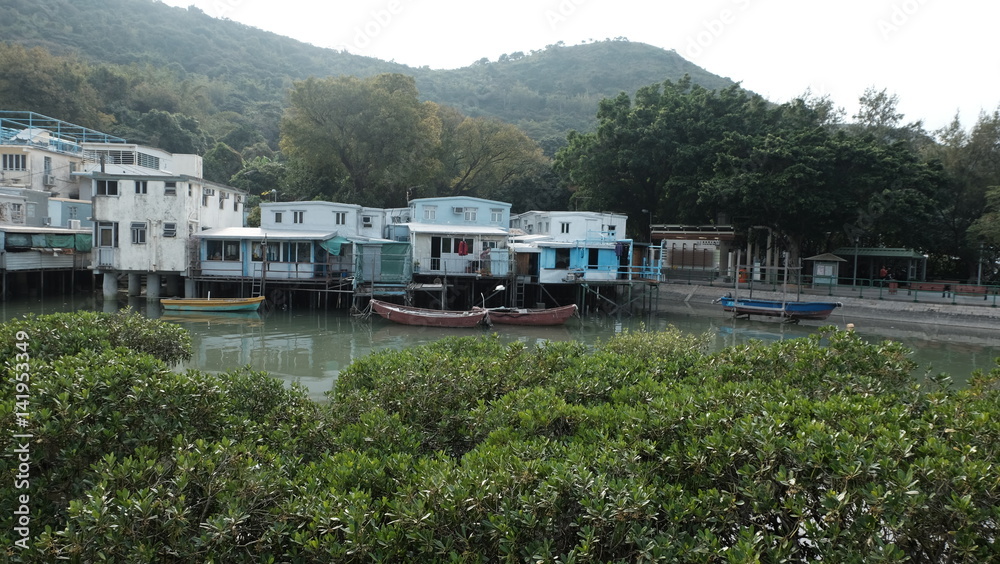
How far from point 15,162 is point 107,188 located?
40.2 ft

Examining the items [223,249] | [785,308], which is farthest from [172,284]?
[785,308]

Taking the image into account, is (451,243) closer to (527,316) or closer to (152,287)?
(527,316)

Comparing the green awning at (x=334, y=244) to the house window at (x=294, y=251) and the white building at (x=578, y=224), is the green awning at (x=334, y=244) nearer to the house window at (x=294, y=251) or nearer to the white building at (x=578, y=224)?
the house window at (x=294, y=251)

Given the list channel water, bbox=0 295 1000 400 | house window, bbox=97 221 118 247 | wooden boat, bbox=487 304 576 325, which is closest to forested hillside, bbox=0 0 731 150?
house window, bbox=97 221 118 247

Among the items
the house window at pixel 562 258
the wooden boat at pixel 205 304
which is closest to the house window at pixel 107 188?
the wooden boat at pixel 205 304

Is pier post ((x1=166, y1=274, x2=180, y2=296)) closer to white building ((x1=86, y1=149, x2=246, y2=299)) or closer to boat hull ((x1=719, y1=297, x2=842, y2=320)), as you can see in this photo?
white building ((x1=86, y1=149, x2=246, y2=299))

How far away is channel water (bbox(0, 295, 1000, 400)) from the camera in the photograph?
799 inches

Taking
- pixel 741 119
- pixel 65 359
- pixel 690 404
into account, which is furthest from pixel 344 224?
pixel 690 404

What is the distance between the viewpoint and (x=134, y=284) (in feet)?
110

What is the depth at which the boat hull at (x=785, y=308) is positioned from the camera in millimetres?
29828

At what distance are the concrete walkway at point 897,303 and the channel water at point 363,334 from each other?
551 mm

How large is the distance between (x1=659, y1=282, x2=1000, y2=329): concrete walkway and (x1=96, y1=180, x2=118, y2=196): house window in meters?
31.7

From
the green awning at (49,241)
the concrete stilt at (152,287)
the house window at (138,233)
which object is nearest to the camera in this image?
the green awning at (49,241)

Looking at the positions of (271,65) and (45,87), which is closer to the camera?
(45,87)
